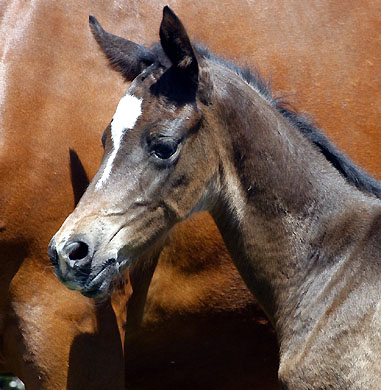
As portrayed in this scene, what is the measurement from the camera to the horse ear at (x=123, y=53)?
3830 mm

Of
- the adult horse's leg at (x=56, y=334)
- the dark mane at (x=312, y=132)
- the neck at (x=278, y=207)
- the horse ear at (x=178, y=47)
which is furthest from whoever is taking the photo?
the adult horse's leg at (x=56, y=334)

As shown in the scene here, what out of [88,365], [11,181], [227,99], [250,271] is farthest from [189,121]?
[88,365]

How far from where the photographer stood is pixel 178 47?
355 cm

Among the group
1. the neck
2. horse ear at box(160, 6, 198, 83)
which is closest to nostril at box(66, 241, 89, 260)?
the neck

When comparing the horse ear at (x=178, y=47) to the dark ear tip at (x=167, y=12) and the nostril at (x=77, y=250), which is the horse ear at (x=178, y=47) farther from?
the nostril at (x=77, y=250)

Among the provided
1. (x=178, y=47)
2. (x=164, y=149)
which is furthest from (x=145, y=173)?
(x=178, y=47)

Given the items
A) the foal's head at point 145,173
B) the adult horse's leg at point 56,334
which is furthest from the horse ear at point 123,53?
the adult horse's leg at point 56,334

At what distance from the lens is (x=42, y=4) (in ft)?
14.3

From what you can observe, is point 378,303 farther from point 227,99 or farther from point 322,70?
point 322,70

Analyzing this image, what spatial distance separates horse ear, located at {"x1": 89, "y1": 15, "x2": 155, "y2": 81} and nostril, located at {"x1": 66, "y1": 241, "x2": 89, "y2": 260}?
0.89 metres

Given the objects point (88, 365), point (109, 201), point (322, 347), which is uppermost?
point (109, 201)

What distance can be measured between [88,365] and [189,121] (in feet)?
4.28

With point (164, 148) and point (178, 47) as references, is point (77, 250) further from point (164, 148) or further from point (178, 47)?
point (178, 47)

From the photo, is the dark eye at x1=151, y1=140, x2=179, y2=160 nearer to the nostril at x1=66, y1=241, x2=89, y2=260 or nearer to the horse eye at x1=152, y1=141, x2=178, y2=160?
the horse eye at x1=152, y1=141, x2=178, y2=160
